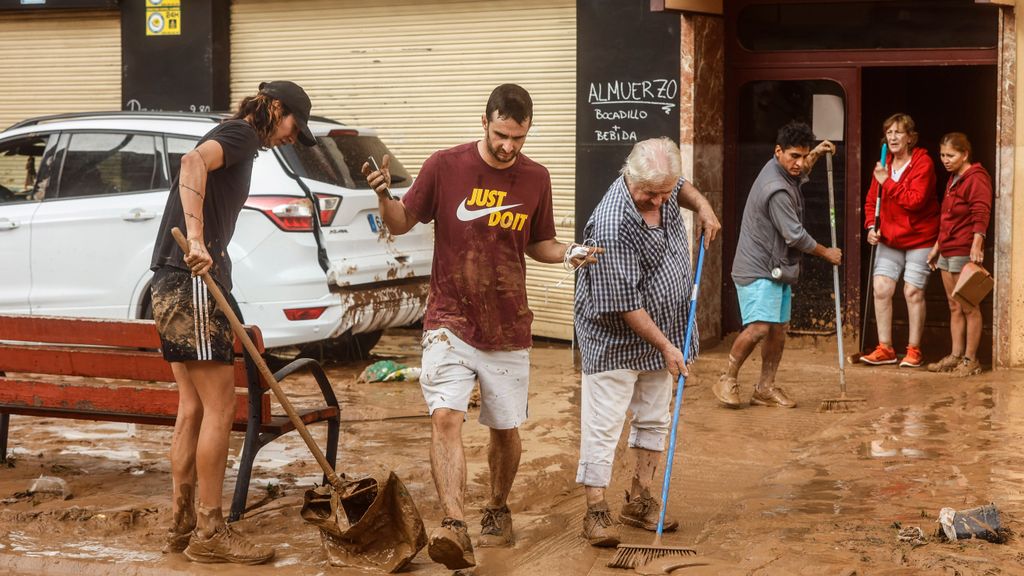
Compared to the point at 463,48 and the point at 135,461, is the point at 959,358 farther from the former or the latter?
the point at 135,461

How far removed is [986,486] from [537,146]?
18.5 feet

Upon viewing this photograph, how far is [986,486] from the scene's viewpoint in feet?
21.1

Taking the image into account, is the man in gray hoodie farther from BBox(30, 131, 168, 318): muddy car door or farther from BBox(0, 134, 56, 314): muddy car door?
BBox(0, 134, 56, 314): muddy car door

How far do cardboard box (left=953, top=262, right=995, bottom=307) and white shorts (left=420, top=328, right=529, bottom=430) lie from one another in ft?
15.8

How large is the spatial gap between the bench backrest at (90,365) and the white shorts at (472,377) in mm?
1158

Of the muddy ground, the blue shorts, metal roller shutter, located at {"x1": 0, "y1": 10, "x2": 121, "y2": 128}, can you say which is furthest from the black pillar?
the blue shorts

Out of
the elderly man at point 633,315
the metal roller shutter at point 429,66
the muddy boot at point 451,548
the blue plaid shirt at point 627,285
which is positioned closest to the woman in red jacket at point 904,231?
the metal roller shutter at point 429,66

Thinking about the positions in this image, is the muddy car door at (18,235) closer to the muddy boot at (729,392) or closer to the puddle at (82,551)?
the puddle at (82,551)

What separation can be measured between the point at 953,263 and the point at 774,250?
200 centimetres

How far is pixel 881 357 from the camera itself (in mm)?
10094

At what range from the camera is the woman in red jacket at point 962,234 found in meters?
9.46

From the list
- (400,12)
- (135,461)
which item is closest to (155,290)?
(135,461)

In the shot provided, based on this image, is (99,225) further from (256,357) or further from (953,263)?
(953,263)

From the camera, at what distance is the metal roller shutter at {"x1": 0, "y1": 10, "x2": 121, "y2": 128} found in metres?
13.4
